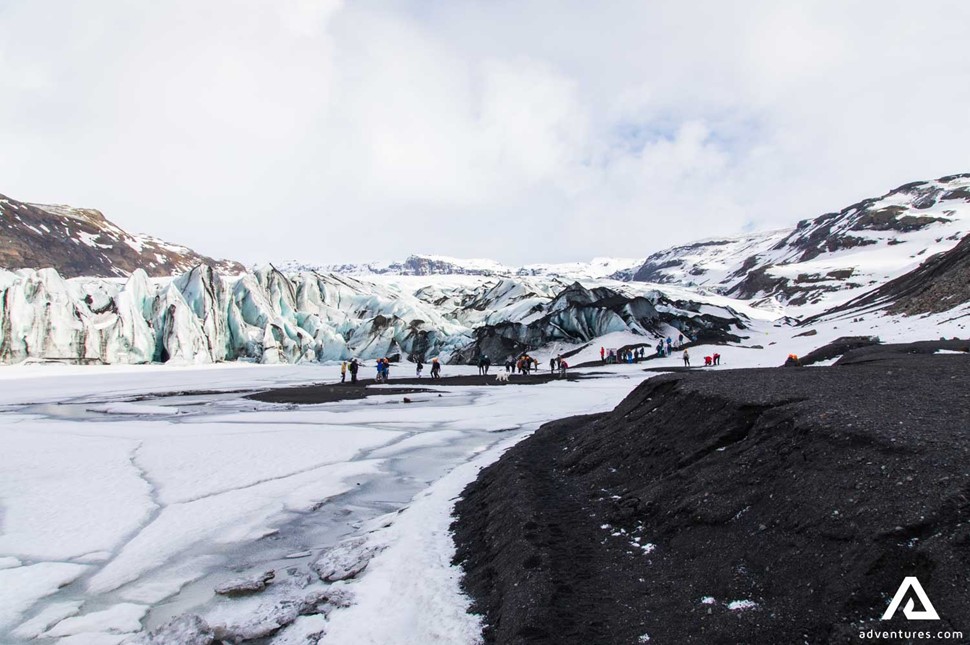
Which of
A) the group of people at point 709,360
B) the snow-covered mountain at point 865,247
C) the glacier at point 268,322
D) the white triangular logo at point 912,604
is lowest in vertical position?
the white triangular logo at point 912,604

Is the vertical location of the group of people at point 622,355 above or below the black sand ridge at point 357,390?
above

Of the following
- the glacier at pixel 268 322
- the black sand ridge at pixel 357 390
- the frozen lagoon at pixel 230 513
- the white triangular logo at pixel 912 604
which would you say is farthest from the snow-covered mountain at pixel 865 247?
the white triangular logo at pixel 912 604

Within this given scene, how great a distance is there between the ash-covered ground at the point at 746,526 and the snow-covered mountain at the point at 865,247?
388ft

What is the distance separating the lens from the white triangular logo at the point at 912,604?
3.21 m

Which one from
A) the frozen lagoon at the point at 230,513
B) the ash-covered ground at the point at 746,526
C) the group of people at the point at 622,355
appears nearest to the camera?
the ash-covered ground at the point at 746,526

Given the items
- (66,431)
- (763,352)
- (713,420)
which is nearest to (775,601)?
(713,420)

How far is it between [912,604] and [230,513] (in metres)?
8.51

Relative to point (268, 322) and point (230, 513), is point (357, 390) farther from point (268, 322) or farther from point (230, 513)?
point (268, 322)

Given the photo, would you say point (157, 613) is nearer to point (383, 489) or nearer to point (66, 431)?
point (383, 489)

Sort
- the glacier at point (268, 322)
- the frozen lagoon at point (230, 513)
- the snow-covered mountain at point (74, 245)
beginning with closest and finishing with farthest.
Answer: the frozen lagoon at point (230, 513), the glacier at point (268, 322), the snow-covered mountain at point (74, 245)

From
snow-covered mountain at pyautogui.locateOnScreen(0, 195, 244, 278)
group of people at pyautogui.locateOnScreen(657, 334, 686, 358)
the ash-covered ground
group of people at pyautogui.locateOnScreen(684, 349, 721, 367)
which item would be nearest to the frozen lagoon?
the ash-covered ground

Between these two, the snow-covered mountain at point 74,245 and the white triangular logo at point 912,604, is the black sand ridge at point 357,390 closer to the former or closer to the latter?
the white triangular logo at point 912,604

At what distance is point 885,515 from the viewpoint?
157 inches

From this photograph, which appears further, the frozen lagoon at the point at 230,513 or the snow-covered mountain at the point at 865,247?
the snow-covered mountain at the point at 865,247
